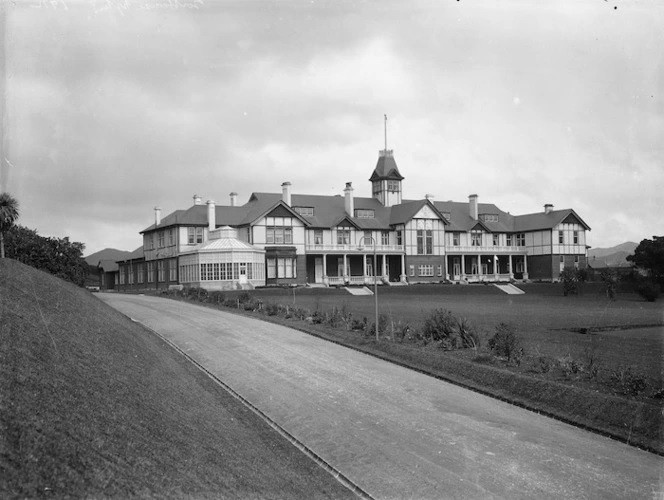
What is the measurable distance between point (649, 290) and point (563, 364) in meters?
34.5

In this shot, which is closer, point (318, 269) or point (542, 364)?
point (542, 364)

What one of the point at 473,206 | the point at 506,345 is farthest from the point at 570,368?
the point at 473,206

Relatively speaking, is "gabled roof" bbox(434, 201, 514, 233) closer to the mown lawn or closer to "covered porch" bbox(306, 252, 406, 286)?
"covered porch" bbox(306, 252, 406, 286)

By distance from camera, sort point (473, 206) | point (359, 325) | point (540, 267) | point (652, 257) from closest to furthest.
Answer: point (359, 325), point (652, 257), point (540, 267), point (473, 206)

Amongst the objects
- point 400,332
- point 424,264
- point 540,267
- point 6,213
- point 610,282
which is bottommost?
point 400,332

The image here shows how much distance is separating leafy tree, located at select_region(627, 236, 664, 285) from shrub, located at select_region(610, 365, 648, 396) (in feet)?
118

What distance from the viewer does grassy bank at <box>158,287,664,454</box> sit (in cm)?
1188

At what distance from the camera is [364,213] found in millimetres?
65375

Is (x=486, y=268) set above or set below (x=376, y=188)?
below

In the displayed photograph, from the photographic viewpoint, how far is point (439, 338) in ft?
67.7

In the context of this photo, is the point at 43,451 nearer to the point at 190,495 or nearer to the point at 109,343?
the point at 190,495

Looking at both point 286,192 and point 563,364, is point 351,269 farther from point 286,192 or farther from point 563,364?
point 563,364

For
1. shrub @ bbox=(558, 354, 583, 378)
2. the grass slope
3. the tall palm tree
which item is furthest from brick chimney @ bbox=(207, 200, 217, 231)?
shrub @ bbox=(558, 354, 583, 378)

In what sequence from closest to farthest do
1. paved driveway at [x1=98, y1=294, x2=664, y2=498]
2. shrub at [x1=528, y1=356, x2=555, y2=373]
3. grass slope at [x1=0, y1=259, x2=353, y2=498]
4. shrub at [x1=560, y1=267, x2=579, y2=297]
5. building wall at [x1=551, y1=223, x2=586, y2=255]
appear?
grass slope at [x1=0, y1=259, x2=353, y2=498] < paved driveway at [x1=98, y1=294, x2=664, y2=498] < shrub at [x1=528, y1=356, x2=555, y2=373] < shrub at [x1=560, y1=267, x2=579, y2=297] < building wall at [x1=551, y1=223, x2=586, y2=255]
